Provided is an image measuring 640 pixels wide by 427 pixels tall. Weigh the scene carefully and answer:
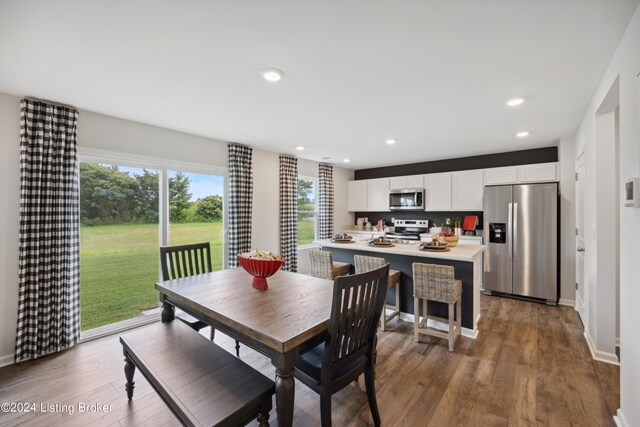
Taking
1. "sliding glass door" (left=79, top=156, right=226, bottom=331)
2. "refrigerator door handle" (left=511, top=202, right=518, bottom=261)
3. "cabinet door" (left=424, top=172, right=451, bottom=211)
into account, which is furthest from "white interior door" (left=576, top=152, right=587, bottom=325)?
"sliding glass door" (left=79, top=156, right=226, bottom=331)

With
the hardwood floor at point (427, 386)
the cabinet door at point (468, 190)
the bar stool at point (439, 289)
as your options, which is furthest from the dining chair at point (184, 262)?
the cabinet door at point (468, 190)

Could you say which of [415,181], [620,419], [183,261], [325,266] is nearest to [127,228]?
[183,261]

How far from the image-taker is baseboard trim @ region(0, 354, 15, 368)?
7.69 ft

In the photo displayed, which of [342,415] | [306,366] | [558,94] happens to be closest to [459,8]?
[558,94]

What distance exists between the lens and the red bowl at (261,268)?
196 centimetres

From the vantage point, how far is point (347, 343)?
59.4 inches

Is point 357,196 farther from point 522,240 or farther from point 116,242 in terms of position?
point 116,242

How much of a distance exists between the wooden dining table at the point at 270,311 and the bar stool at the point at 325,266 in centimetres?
89

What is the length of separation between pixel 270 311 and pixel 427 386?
144 cm

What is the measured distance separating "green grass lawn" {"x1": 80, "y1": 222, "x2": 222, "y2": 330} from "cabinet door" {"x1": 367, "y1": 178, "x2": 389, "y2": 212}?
12.7ft

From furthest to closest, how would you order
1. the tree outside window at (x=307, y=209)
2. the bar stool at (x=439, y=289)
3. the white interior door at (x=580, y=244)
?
the tree outside window at (x=307, y=209), the white interior door at (x=580, y=244), the bar stool at (x=439, y=289)

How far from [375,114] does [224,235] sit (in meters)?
2.73

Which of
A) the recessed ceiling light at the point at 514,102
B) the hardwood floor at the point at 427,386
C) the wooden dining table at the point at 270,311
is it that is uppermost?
the recessed ceiling light at the point at 514,102

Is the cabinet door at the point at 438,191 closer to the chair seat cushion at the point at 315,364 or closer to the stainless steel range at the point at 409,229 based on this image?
the stainless steel range at the point at 409,229
